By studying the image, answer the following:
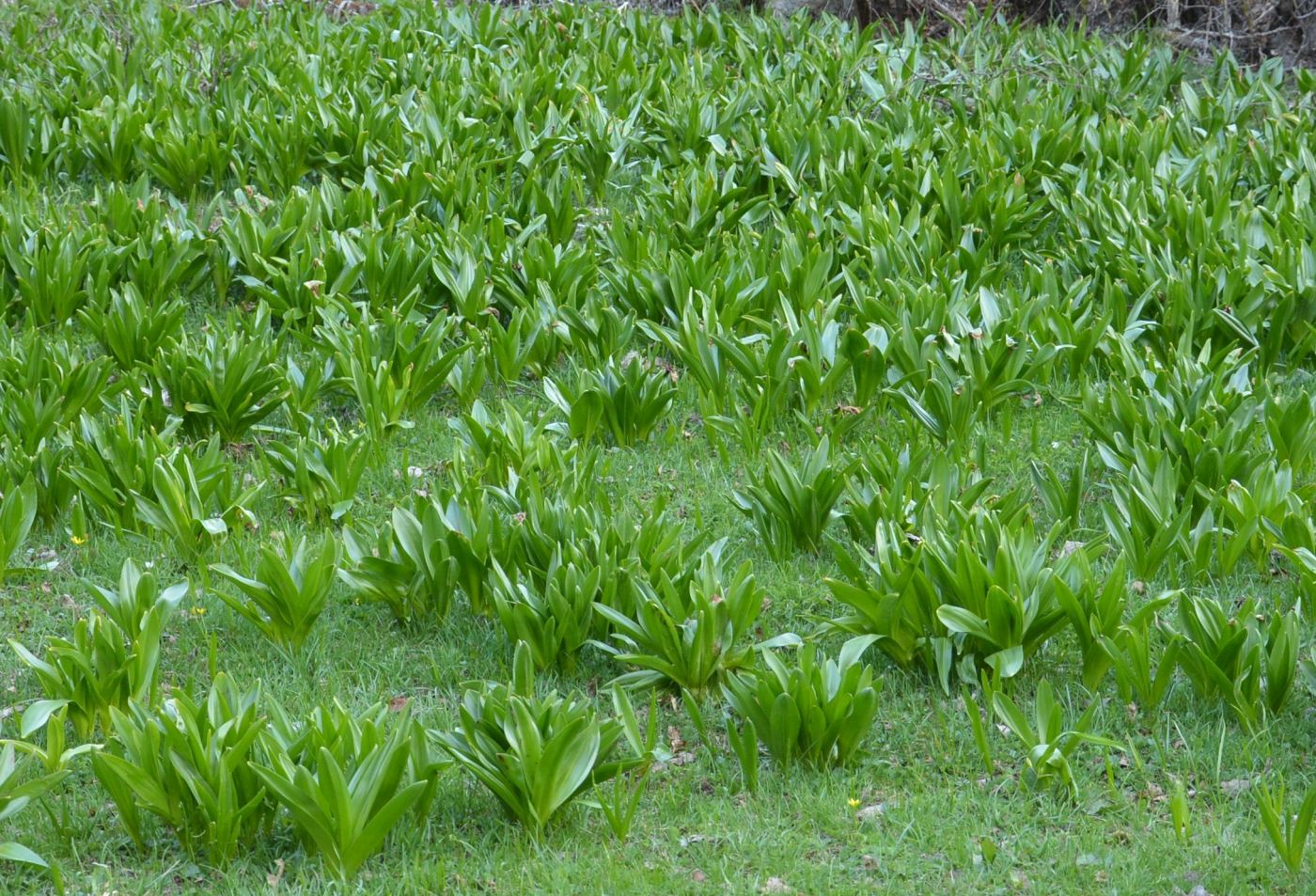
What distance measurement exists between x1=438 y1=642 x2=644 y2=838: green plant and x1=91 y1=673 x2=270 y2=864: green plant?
1.35 ft

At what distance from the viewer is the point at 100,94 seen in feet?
27.2

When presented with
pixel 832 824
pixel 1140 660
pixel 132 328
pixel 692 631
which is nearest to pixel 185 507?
pixel 132 328

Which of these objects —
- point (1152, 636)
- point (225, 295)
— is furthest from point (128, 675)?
point (225, 295)

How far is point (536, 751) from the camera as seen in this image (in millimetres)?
2816

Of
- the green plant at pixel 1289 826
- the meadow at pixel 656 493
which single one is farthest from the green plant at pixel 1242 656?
the green plant at pixel 1289 826

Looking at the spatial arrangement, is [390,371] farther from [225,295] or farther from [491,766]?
[491,766]

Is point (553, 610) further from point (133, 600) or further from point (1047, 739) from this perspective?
point (1047, 739)

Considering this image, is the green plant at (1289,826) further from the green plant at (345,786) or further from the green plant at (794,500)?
the green plant at (345,786)

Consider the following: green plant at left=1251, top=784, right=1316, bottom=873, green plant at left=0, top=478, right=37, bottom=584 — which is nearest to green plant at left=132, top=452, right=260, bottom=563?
green plant at left=0, top=478, right=37, bottom=584

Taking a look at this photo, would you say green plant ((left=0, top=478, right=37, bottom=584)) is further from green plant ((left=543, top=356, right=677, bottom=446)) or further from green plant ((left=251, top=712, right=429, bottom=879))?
green plant ((left=543, top=356, right=677, bottom=446))

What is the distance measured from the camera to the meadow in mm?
2887

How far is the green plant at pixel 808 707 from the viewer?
3012 mm

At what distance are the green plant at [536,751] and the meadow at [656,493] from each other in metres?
0.01

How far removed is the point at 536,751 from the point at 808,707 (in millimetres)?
612
